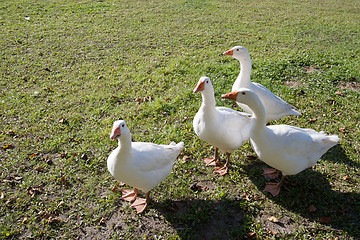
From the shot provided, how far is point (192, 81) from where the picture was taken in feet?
23.3

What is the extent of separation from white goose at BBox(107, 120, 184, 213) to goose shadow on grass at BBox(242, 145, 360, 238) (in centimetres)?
152

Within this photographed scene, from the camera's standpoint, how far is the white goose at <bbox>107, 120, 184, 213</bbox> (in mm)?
3696

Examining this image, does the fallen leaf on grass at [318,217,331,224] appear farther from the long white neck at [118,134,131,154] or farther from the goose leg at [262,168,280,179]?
the long white neck at [118,134,131,154]

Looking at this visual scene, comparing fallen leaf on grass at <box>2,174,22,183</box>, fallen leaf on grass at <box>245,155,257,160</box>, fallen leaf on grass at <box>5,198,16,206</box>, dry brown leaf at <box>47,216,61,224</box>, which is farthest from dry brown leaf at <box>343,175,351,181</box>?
fallen leaf on grass at <box>2,174,22,183</box>

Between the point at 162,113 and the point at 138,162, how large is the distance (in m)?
2.36

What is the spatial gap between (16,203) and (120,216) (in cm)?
159

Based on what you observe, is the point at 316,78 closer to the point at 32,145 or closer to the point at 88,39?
the point at 32,145

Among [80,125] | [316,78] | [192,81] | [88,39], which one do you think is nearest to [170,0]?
[88,39]

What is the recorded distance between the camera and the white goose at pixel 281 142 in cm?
395

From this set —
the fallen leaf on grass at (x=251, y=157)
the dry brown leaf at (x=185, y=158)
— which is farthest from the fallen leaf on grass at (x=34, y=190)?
the fallen leaf on grass at (x=251, y=157)

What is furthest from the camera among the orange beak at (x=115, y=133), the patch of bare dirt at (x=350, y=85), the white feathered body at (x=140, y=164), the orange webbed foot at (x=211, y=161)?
the patch of bare dirt at (x=350, y=85)

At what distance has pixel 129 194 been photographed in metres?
4.32

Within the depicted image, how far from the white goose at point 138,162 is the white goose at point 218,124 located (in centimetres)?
64

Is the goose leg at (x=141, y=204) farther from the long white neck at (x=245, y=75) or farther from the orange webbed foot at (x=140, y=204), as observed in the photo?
the long white neck at (x=245, y=75)
